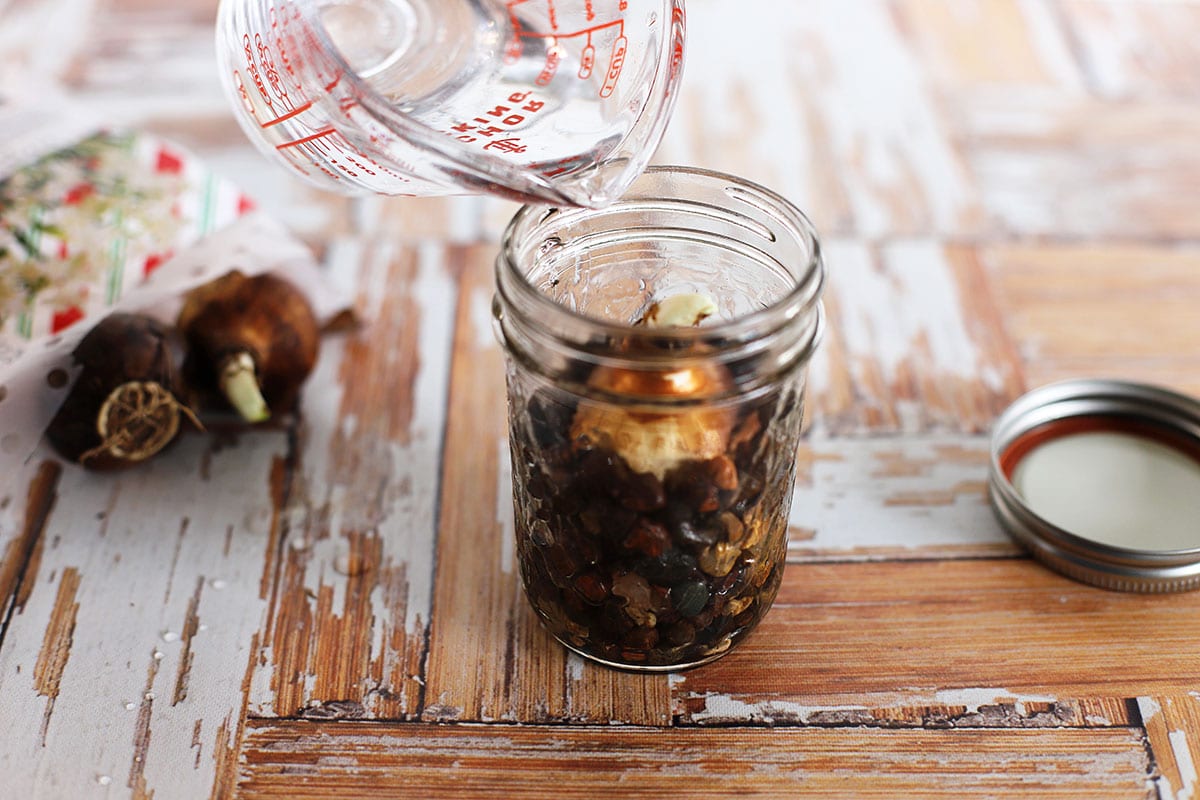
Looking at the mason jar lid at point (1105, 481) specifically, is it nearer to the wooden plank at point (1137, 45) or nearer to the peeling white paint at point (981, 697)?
the peeling white paint at point (981, 697)

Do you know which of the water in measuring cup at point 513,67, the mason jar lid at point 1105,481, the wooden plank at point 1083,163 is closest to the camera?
the water in measuring cup at point 513,67

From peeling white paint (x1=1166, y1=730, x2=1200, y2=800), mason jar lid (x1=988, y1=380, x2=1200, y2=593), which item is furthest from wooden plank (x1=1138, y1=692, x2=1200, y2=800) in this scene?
mason jar lid (x1=988, y1=380, x2=1200, y2=593)

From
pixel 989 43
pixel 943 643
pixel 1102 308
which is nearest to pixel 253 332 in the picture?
pixel 943 643

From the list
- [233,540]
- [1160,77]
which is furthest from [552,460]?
[1160,77]

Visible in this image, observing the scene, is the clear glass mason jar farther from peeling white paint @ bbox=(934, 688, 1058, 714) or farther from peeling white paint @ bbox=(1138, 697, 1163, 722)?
peeling white paint @ bbox=(1138, 697, 1163, 722)

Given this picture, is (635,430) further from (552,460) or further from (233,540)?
(233,540)

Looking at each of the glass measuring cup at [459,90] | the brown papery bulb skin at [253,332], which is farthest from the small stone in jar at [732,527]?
the brown papery bulb skin at [253,332]
